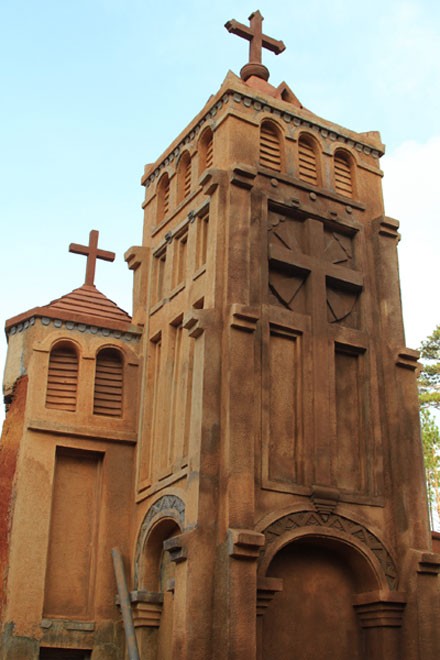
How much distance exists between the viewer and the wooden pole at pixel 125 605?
13.0m

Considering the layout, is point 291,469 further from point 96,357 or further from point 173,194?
point 173,194

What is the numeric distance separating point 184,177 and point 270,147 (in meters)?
1.90

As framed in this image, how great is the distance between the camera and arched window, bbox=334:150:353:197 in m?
16.0

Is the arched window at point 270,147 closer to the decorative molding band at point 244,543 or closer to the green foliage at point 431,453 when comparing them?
the decorative molding band at point 244,543

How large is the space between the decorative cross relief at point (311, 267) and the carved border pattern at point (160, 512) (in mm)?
3477

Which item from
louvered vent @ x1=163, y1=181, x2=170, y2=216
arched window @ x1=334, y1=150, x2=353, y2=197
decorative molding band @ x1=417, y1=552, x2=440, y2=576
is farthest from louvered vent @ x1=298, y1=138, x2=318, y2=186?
decorative molding band @ x1=417, y1=552, x2=440, y2=576

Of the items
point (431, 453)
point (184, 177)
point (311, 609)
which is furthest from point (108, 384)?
point (431, 453)

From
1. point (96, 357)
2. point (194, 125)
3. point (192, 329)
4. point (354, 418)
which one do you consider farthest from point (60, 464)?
point (194, 125)

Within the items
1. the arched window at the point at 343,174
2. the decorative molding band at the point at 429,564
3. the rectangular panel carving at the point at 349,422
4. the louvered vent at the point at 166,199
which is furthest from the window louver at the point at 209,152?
the decorative molding band at the point at 429,564

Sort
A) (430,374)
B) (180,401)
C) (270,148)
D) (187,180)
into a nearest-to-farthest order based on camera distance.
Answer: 1. (180,401)
2. (270,148)
3. (187,180)
4. (430,374)

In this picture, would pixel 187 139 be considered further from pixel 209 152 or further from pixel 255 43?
pixel 255 43

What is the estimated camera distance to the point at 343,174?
53.1 ft

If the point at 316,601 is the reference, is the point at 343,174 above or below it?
above

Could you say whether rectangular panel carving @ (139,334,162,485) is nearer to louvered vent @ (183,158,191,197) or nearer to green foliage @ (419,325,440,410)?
louvered vent @ (183,158,191,197)
